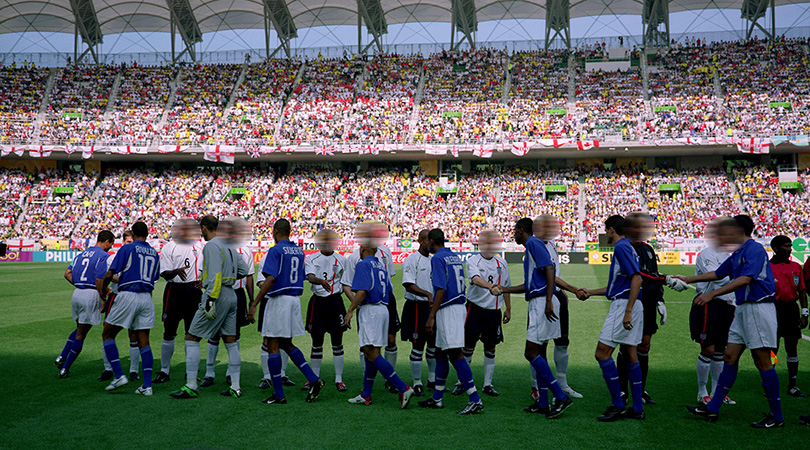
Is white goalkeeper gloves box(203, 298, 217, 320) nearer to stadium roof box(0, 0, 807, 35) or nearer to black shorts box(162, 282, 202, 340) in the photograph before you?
black shorts box(162, 282, 202, 340)

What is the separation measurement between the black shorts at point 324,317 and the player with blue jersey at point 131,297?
189 centimetres

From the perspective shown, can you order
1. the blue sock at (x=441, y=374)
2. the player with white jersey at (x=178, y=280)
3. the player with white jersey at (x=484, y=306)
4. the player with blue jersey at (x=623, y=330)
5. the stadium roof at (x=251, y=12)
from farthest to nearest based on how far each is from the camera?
1. the stadium roof at (x=251, y=12)
2. the player with white jersey at (x=178, y=280)
3. the player with white jersey at (x=484, y=306)
4. the blue sock at (x=441, y=374)
5. the player with blue jersey at (x=623, y=330)

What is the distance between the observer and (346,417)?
606 cm

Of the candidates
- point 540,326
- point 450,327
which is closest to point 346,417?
point 450,327

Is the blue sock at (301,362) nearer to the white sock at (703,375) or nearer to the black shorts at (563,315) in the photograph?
the black shorts at (563,315)

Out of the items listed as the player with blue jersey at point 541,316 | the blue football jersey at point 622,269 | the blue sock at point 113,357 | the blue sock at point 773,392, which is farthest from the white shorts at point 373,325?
the blue sock at point 773,392

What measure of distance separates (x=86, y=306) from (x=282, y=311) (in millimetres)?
3033

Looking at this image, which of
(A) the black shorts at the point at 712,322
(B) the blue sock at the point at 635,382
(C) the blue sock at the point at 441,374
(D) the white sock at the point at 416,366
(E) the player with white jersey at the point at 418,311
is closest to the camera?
(B) the blue sock at the point at 635,382

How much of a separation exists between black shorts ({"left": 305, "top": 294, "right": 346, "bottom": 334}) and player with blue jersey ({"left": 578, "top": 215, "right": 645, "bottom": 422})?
317 cm

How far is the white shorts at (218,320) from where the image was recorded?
681 cm

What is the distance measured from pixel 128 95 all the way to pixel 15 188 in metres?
10.8

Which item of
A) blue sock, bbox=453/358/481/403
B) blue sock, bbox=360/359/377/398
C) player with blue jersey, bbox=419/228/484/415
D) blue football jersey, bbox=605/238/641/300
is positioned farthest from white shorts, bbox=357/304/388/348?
blue football jersey, bbox=605/238/641/300

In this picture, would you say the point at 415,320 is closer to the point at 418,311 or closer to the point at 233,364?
the point at 418,311

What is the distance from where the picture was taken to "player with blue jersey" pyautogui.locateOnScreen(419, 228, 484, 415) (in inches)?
243
